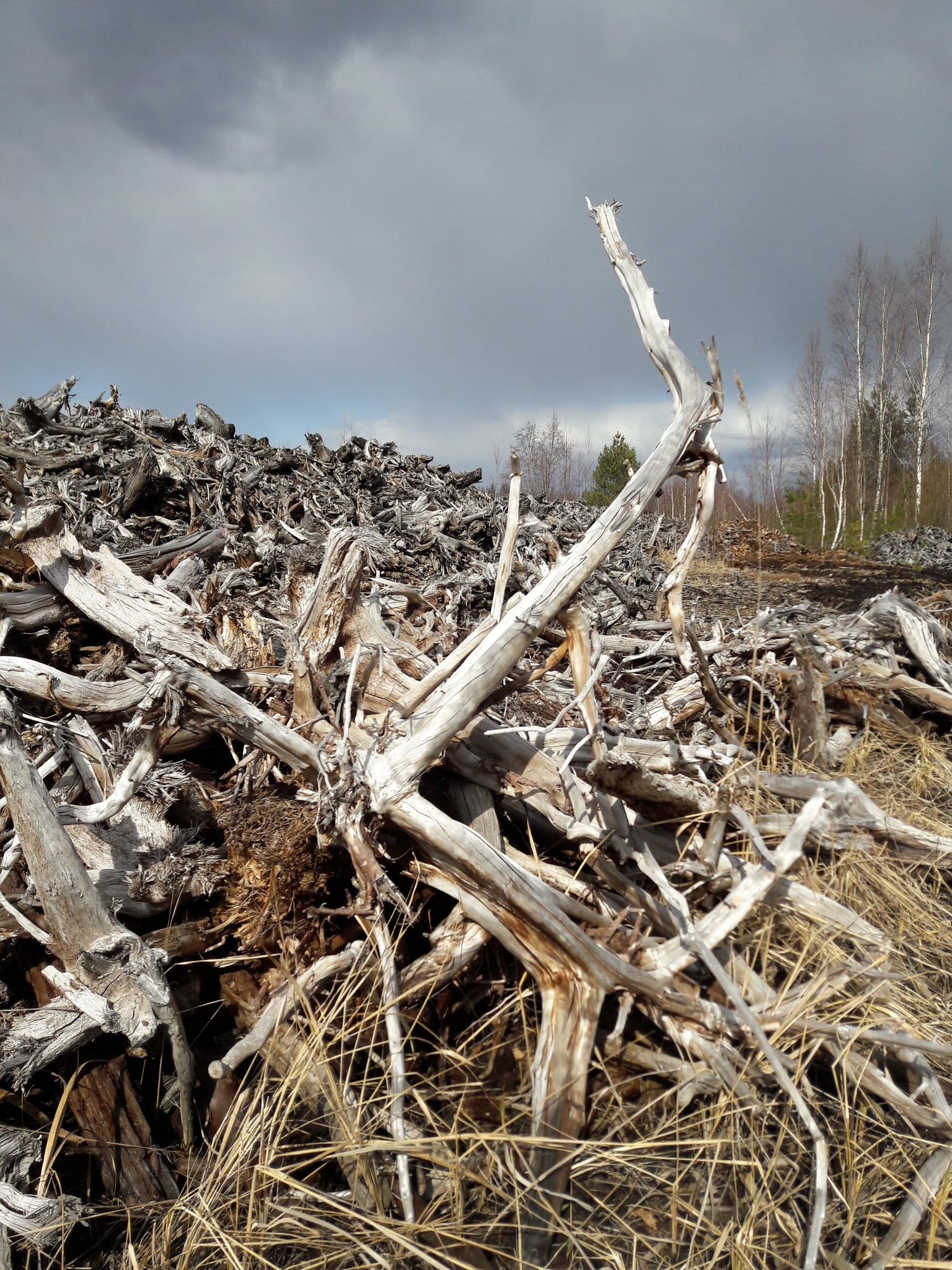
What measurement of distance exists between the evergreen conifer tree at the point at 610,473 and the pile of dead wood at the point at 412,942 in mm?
21826

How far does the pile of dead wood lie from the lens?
1689 mm

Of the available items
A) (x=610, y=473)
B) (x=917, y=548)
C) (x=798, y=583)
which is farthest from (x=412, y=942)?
(x=610, y=473)

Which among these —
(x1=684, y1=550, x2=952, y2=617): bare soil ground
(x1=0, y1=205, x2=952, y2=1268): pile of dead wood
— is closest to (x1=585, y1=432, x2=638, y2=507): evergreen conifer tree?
(x1=684, y1=550, x2=952, y2=617): bare soil ground

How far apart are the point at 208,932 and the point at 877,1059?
1.87 m

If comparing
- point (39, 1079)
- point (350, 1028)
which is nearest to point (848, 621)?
point (350, 1028)

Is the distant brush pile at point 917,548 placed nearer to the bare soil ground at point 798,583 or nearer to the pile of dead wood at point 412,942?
the bare soil ground at point 798,583

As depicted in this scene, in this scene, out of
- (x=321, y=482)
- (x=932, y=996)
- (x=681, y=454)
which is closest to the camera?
(x=932, y=996)

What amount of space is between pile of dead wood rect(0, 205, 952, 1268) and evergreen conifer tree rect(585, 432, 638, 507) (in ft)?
71.6

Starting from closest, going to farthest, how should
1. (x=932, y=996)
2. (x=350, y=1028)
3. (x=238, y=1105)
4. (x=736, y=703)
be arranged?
(x=238, y=1105)
(x=350, y=1028)
(x=932, y=996)
(x=736, y=703)

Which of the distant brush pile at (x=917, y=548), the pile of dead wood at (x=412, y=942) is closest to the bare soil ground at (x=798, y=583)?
the distant brush pile at (x=917, y=548)

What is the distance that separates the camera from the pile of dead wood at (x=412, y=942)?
1.69 m

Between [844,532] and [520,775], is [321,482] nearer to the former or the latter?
[520,775]

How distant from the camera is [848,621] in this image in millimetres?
4027

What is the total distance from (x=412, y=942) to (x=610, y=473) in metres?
24.0
